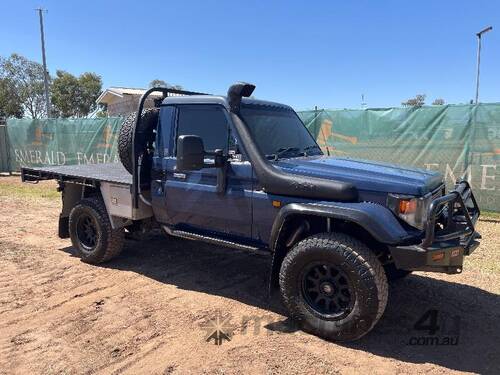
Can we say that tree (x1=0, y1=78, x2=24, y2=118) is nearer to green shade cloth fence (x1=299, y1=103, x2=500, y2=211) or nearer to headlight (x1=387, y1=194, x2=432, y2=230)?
green shade cloth fence (x1=299, y1=103, x2=500, y2=211)

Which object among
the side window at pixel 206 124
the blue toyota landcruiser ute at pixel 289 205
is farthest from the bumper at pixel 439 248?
the side window at pixel 206 124

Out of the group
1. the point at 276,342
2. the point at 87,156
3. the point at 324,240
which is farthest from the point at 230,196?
the point at 87,156

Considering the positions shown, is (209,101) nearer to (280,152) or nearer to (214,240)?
(280,152)

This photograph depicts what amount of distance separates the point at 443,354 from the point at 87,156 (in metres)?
12.9

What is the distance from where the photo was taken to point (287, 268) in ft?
12.2

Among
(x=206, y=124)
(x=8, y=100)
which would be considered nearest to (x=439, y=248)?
(x=206, y=124)

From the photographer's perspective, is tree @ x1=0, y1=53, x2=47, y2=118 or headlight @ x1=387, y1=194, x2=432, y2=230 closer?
headlight @ x1=387, y1=194, x2=432, y2=230

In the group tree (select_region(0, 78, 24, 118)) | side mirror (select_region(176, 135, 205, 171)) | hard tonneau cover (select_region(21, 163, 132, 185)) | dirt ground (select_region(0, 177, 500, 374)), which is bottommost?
dirt ground (select_region(0, 177, 500, 374))

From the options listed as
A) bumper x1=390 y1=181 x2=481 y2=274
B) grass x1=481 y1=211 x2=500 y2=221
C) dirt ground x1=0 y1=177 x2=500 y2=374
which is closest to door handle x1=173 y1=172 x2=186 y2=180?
dirt ground x1=0 y1=177 x2=500 y2=374

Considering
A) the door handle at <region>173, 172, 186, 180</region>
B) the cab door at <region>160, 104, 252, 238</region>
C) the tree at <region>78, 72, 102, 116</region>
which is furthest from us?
the tree at <region>78, 72, 102, 116</region>

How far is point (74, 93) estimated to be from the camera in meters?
50.6

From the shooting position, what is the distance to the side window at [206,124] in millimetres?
4336

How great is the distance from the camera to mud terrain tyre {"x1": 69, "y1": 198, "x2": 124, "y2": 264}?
546 centimetres

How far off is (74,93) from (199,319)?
171 feet
